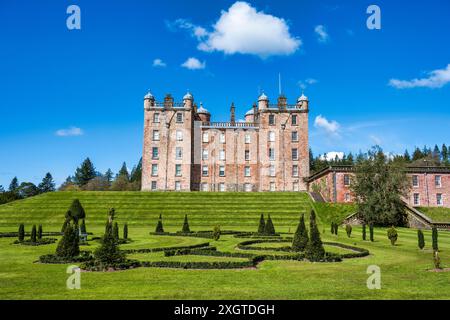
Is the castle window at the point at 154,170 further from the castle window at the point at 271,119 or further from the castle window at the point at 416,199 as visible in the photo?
the castle window at the point at 416,199

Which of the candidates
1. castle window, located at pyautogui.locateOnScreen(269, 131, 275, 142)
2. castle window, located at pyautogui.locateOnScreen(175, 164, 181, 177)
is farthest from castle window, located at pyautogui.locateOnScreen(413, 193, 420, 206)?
castle window, located at pyautogui.locateOnScreen(175, 164, 181, 177)

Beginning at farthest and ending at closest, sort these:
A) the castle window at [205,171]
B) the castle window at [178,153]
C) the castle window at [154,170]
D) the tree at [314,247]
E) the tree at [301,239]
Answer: the castle window at [205,171] → the castle window at [178,153] → the castle window at [154,170] → the tree at [301,239] → the tree at [314,247]

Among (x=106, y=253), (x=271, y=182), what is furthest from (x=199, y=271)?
(x=271, y=182)

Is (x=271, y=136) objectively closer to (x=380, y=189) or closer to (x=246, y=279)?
(x=380, y=189)

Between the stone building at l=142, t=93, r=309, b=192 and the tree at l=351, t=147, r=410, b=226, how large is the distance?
22666mm

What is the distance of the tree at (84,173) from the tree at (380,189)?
320 feet

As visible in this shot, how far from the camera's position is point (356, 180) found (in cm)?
4566

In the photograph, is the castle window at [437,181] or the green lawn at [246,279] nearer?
the green lawn at [246,279]

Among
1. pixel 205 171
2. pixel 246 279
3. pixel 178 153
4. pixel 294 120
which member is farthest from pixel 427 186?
pixel 246 279

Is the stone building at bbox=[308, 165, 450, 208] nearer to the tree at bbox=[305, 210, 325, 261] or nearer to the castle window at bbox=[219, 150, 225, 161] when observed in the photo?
the castle window at bbox=[219, 150, 225, 161]

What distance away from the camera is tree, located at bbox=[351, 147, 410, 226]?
1686 inches

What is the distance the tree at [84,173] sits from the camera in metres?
124

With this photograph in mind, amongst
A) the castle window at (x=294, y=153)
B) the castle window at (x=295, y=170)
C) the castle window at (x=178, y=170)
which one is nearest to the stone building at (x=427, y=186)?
the castle window at (x=295, y=170)
